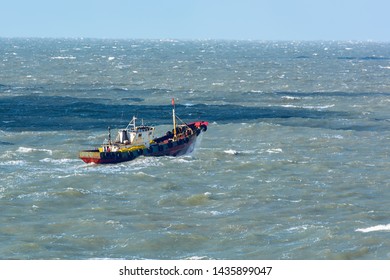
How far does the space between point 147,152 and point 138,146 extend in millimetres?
1100

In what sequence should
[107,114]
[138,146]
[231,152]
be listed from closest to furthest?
[138,146], [231,152], [107,114]

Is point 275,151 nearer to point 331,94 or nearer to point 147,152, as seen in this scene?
point 147,152

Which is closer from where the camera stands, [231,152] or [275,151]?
[231,152]

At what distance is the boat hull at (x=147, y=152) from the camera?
78625 millimetres

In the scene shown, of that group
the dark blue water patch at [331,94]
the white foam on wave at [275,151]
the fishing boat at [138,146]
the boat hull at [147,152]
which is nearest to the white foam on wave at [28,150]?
the fishing boat at [138,146]

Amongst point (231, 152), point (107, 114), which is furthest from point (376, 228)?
point (107, 114)

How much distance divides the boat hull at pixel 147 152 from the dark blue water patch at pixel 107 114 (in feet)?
68.5

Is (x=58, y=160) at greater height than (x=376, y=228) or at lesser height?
lesser

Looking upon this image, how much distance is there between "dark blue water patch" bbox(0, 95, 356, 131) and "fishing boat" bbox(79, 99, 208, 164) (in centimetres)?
1927

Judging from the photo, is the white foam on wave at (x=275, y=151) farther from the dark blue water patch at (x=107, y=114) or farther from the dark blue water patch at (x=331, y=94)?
the dark blue water patch at (x=331, y=94)

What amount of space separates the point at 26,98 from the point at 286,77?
7093 cm

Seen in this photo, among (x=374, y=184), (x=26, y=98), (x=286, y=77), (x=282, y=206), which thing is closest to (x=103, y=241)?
(x=282, y=206)

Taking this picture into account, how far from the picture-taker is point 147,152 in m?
83.1

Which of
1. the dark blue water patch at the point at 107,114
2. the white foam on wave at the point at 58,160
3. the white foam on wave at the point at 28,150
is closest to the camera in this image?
the white foam on wave at the point at 58,160
